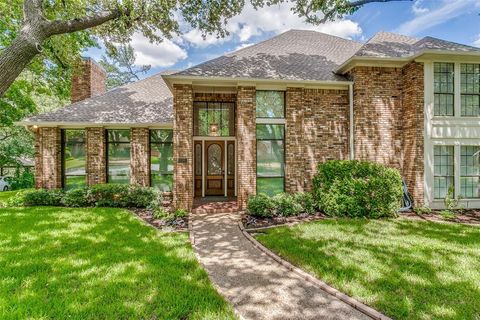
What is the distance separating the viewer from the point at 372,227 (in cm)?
682

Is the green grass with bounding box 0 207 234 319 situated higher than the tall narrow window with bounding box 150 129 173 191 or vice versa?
the tall narrow window with bounding box 150 129 173 191

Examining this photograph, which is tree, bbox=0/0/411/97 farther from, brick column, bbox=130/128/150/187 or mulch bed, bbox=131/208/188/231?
mulch bed, bbox=131/208/188/231

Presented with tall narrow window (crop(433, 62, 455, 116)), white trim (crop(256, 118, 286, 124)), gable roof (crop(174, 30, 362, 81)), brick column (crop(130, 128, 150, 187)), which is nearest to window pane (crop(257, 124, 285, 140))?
white trim (crop(256, 118, 286, 124))

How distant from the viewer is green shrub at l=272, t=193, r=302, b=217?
26.8 ft

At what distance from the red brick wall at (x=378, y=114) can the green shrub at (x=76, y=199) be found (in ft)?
35.4

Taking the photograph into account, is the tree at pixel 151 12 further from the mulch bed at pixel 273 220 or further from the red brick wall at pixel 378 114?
the mulch bed at pixel 273 220

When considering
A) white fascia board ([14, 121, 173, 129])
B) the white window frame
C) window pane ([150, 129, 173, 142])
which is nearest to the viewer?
the white window frame

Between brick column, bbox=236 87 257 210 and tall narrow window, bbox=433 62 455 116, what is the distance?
6372mm

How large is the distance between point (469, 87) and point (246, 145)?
815cm

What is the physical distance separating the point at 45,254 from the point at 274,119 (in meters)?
7.46

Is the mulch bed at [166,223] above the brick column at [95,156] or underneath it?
underneath

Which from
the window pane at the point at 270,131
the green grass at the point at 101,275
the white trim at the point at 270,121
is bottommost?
the green grass at the point at 101,275

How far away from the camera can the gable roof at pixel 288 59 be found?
8945 mm

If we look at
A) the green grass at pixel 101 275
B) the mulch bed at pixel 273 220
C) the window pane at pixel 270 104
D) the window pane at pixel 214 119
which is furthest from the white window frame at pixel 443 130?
the green grass at pixel 101 275
